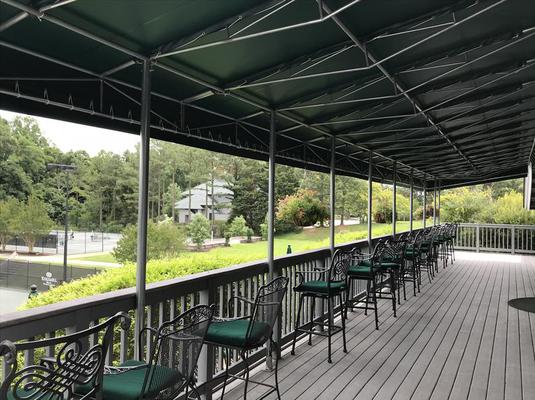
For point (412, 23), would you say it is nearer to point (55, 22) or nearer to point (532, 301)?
point (55, 22)

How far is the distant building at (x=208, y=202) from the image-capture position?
123 ft

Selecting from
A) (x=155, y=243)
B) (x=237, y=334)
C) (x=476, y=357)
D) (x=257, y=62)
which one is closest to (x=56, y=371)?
(x=237, y=334)

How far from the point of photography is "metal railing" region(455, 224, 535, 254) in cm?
1384

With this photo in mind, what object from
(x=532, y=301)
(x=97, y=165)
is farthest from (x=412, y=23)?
(x=97, y=165)

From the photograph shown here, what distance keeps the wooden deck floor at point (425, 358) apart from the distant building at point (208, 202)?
3140cm

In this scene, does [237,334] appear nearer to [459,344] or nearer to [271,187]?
[271,187]

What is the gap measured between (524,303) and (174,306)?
237 inches

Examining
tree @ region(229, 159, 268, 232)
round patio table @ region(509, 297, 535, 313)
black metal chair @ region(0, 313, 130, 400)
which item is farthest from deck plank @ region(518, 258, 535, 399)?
tree @ region(229, 159, 268, 232)

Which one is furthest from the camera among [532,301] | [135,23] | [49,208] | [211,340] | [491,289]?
[49,208]

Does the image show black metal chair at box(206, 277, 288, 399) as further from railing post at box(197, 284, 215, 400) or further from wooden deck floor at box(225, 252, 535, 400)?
wooden deck floor at box(225, 252, 535, 400)

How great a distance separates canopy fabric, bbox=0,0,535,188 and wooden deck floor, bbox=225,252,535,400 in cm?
225

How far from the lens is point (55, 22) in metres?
2.05

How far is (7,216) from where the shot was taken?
28.6m

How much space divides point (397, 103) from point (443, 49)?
129cm
